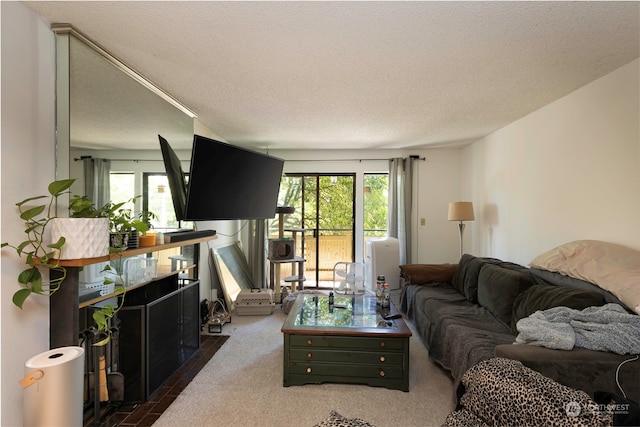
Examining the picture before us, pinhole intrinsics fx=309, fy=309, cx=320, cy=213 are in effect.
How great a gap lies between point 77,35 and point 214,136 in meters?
2.35

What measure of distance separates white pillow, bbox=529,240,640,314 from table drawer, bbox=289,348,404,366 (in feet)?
A: 4.42

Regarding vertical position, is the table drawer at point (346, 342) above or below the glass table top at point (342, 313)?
below

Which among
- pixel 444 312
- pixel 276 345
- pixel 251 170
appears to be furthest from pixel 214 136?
pixel 444 312

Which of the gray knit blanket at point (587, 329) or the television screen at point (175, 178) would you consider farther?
the television screen at point (175, 178)

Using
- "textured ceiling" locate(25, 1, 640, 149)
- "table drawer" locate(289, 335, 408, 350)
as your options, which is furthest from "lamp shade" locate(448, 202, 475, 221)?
"table drawer" locate(289, 335, 408, 350)

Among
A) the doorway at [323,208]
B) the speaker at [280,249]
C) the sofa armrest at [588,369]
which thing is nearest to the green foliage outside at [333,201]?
the doorway at [323,208]

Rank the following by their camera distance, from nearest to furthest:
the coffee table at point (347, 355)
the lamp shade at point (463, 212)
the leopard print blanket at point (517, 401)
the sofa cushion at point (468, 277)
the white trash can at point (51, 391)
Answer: the leopard print blanket at point (517, 401) → the white trash can at point (51, 391) → the coffee table at point (347, 355) → the sofa cushion at point (468, 277) → the lamp shade at point (463, 212)

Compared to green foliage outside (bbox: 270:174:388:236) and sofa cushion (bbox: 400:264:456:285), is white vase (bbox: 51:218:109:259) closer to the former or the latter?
Answer: sofa cushion (bbox: 400:264:456:285)

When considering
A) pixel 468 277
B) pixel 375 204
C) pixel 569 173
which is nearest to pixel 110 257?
pixel 468 277

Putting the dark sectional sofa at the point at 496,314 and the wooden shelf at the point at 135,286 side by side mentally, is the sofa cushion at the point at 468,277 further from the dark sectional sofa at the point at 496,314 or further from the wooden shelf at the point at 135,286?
the wooden shelf at the point at 135,286

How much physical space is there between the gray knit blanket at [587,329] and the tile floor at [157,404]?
7.68ft

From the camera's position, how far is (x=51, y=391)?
1379mm

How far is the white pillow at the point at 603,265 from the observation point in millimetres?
1736

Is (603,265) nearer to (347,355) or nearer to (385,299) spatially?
(385,299)
